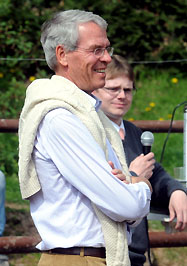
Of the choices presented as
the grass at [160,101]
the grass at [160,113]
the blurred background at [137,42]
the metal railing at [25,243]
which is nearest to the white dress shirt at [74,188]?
the metal railing at [25,243]

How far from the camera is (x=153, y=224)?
5781 millimetres

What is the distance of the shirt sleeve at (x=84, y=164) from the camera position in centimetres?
254

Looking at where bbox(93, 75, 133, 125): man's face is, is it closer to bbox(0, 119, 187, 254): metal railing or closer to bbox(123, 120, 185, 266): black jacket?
bbox(123, 120, 185, 266): black jacket

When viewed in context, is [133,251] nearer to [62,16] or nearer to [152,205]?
[152,205]

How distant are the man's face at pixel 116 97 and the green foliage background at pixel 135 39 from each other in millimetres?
4030

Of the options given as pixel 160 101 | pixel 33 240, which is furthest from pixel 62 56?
pixel 160 101

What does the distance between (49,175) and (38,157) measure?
76 mm

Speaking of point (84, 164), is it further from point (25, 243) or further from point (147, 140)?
point (25, 243)

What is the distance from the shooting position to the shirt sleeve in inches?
100

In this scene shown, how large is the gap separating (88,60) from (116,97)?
1.09 metres

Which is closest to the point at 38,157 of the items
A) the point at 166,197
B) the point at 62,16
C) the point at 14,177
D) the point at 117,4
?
the point at 62,16

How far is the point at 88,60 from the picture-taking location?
276 centimetres

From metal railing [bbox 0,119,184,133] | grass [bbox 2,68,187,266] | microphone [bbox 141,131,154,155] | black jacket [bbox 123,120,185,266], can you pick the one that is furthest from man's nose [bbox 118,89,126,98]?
grass [bbox 2,68,187,266]

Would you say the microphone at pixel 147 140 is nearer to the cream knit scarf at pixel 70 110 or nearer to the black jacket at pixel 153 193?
the black jacket at pixel 153 193
